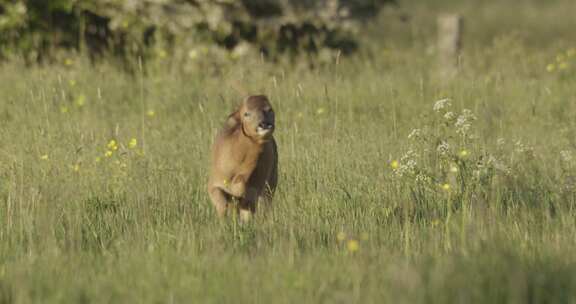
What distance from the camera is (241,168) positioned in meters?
6.32

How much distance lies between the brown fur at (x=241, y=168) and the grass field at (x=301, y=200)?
175mm

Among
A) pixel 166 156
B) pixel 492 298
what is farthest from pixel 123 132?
pixel 492 298

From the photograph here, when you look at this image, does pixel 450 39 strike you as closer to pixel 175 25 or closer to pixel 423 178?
pixel 175 25

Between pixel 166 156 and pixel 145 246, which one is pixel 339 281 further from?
pixel 166 156

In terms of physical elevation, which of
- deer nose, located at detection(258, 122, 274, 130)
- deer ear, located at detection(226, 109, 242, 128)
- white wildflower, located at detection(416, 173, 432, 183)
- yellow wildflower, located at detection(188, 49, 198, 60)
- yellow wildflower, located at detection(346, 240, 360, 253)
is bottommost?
yellow wildflower, located at detection(346, 240, 360, 253)

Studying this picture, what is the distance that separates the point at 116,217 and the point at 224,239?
33.3 inches

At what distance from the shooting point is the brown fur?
629cm

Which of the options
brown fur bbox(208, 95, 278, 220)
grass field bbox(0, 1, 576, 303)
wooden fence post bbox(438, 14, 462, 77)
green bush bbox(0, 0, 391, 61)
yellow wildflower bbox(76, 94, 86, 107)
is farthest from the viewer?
wooden fence post bbox(438, 14, 462, 77)

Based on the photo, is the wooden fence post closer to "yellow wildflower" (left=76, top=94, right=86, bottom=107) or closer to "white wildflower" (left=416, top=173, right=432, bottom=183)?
"yellow wildflower" (left=76, top=94, right=86, bottom=107)

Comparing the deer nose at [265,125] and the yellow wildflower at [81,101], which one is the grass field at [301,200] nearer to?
the yellow wildflower at [81,101]

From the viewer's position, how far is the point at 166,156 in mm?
8156

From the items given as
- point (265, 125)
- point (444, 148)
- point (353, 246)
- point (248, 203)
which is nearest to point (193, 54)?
point (248, 203)

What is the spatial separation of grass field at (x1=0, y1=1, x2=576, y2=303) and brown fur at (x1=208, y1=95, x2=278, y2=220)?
0.58 feet


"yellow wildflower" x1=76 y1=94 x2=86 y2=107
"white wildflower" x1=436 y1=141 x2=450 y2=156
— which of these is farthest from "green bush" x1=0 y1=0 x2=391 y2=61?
"white wildflower" x1=436 y1=141 x2=450 y2=156
